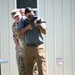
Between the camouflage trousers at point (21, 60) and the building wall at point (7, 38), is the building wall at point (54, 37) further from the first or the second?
the camouflage trousers at point (21, 60)

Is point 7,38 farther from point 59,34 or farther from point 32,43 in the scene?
point 32,43

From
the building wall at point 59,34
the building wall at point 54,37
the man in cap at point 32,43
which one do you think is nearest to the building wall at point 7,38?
the building wall at point 54,37

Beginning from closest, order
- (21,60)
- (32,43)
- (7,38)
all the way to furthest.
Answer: (32,43) < (21,60) < (7,38)

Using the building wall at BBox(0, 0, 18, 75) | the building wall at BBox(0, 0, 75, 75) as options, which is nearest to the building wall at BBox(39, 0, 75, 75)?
the building wall at BBox(0, 0, 75, 75)

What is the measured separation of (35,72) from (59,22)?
202 cm

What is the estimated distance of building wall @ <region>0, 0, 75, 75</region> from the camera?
6.39 m

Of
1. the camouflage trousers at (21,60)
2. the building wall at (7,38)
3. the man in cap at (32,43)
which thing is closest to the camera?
the man in cap at (32,43)

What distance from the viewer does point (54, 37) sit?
645 cm

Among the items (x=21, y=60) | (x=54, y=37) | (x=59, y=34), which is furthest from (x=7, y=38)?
(x=21, y=60)

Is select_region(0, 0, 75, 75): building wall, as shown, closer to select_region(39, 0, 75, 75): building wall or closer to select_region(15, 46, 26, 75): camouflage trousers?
select_region(39, 0, 75, 75): building wall

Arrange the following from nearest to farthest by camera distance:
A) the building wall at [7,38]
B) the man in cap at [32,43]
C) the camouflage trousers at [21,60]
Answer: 1. the man in cap at [32,43]
2. the camouflage trousers at [21,60]
3. the building wall at [7,38]

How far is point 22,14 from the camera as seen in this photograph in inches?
195

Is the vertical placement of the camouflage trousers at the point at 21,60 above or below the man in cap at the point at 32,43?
below

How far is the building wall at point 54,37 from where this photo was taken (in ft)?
21.0
